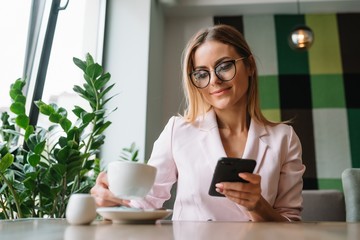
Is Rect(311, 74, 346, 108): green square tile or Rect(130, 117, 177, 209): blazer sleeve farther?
Rect(311, 74, 346, 108): green square tile

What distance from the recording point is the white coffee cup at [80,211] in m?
0.74

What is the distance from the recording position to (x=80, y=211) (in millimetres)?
743

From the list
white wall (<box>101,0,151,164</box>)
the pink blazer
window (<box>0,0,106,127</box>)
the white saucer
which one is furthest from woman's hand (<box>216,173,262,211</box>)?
white wall (<box>101,0,151,164</box>)

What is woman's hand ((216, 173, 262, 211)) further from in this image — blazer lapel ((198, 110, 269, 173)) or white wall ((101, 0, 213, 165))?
white wall ((101, 0, 213, 165))

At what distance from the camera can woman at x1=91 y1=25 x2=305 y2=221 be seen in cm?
118

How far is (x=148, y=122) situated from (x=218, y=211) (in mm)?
2109

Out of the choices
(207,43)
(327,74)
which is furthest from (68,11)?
(327,74)

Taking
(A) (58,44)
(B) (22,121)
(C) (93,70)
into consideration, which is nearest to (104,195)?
(B) (22,121)

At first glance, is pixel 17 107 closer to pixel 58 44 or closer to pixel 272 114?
pixel 58 44

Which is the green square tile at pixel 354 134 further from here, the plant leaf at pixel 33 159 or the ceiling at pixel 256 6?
the plant leaf at pixel 33 159

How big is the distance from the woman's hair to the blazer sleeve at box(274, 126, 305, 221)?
6.5 inches

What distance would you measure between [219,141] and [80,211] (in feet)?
2.14

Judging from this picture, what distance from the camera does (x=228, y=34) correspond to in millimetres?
1364

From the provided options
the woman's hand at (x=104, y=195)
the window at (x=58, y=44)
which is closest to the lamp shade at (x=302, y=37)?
the window at (x=58, y=44)
